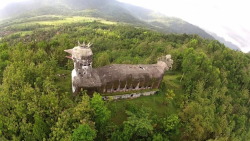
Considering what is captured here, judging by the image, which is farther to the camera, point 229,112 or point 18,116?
point 229,112

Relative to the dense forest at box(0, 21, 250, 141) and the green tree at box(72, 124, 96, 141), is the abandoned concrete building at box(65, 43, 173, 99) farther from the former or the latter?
the green tree at box(72, 124, 96, 141)

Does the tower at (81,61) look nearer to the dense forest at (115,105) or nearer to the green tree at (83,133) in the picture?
the dense forest at (115,105)

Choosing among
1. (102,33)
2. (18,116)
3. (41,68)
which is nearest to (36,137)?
(18,116)

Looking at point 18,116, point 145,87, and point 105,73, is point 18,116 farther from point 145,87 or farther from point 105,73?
point 145,87

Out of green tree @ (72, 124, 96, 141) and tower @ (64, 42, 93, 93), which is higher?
tower @ (64, 42, 93, 93)

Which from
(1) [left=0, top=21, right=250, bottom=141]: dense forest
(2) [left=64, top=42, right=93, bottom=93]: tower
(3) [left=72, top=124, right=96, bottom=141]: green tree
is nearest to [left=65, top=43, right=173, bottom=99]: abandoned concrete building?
(2) [left=64, top=42, right=93, bottom=93]: tower

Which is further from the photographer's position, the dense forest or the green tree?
the dense forest
